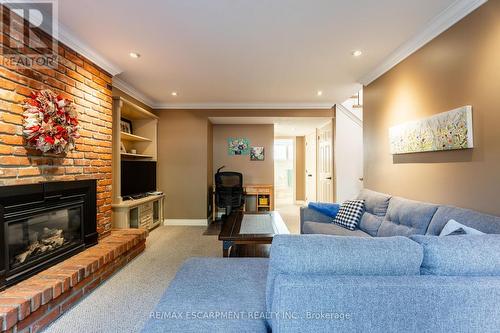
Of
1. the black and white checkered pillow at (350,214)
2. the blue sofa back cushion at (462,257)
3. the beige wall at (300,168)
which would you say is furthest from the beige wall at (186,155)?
the blue sofa back cushion at (462,257)

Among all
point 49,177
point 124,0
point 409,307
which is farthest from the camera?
point 49,177

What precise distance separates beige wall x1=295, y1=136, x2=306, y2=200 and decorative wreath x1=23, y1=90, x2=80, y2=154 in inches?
242

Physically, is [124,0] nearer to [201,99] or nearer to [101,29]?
[101,29]

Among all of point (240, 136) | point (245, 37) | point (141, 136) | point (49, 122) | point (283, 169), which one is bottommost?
point (283, 169)

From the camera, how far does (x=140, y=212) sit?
3730mm

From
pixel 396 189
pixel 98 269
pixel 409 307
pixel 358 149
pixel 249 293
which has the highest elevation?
pixel 358 149

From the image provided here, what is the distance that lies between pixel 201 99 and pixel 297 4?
2.90 m

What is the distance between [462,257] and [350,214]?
6.18ft

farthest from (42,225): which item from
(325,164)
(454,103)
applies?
(325,164)

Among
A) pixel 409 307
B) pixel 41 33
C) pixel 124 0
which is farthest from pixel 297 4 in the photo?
pixel 41 33

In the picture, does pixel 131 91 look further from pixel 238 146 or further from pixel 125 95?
pixel 238 146

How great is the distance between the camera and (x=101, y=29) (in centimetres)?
219

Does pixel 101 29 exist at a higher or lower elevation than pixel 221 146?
higher

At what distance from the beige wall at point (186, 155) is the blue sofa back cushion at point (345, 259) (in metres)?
3.92
